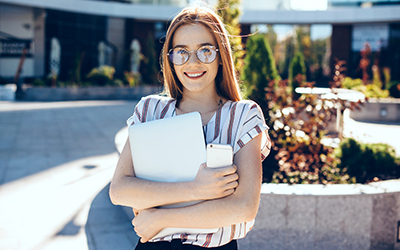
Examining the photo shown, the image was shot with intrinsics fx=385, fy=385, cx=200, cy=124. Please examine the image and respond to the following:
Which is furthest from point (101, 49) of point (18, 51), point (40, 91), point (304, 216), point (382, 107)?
point (304, 216)

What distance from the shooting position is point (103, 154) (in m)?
6.93

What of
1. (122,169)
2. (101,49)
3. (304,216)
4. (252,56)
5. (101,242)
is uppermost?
(101,49)

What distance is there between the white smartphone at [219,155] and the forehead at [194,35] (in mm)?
461

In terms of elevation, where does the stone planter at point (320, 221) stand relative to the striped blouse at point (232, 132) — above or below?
below

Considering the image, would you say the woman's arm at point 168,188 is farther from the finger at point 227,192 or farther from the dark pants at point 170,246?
the dark pants at point 170,246

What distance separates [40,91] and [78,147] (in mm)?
9392

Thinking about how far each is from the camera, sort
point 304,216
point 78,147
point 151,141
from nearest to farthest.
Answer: point 151,141
point 304,216
point 78,147

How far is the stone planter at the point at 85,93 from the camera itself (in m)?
15.6

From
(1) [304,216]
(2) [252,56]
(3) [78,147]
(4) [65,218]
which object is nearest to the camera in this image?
(1) [304,216]

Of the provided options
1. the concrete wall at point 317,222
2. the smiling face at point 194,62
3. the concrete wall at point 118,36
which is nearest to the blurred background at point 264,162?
the concrete wall at point 317,222

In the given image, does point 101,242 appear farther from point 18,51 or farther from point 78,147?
point 18,51

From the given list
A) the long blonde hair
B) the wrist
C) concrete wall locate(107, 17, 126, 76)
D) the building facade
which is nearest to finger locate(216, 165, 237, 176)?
the wrist

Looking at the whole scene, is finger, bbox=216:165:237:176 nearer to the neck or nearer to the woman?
the woman

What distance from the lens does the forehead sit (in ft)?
5.04
